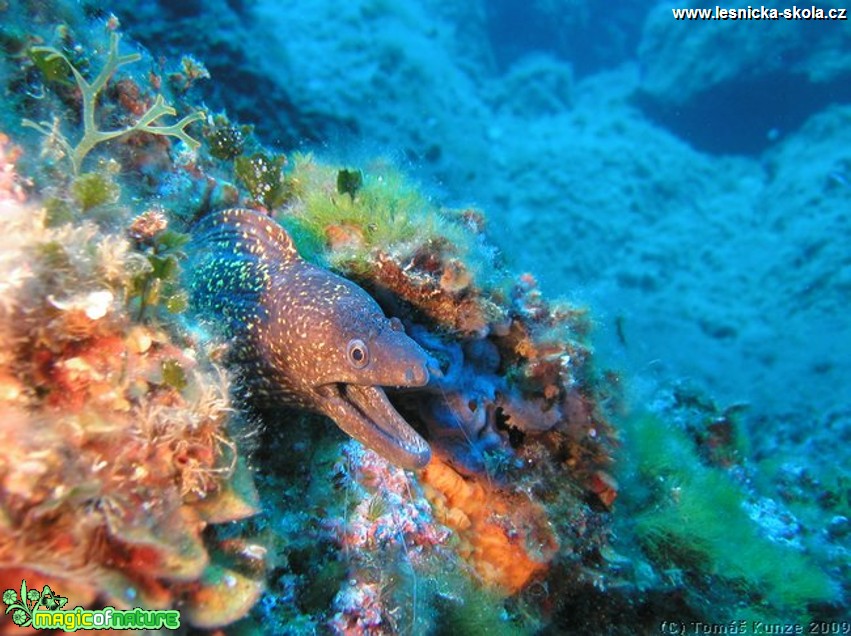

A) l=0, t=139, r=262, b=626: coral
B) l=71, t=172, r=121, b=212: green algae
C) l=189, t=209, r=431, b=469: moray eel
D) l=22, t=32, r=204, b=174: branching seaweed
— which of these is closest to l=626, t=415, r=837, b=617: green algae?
l=189, t=209, r=431, b=469: moray eel

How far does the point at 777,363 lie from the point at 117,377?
724 inches

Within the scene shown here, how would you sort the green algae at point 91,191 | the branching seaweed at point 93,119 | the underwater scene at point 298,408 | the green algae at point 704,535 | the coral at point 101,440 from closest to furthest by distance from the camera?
1. the coral at point 101,440
2. the underwater scene at point 298,408
3. the green algae at point 91,191
4. the branching seaweed at point 93,119
5. the green algae at point 704,535

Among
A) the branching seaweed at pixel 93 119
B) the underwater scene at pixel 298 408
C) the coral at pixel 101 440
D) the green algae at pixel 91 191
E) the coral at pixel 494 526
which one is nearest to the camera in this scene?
the coral at pixel 101 440

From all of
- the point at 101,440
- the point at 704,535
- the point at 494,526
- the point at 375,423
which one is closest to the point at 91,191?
the point at 101,440

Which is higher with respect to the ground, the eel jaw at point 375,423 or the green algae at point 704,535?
the green algae at point 704,535

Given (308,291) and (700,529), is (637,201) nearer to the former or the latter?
(700,529)

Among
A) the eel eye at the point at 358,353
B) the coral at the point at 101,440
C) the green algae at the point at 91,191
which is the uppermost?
the eel eye at the point at 358,353

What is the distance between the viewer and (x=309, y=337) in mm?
3029

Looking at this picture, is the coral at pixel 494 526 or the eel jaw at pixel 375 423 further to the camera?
the coral at pixel 494 526

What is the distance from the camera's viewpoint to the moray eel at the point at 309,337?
2.88m

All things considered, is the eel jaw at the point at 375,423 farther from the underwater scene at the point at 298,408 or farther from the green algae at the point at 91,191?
the green algae at the point at 91,191

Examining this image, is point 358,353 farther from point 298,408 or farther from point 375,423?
point 298,408

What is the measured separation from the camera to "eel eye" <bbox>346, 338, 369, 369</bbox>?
290 cm

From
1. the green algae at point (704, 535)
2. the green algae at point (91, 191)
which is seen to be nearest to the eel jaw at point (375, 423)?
the green algae at point (91, 191)
